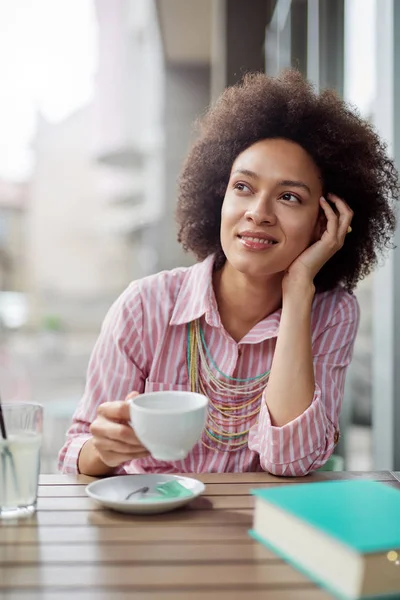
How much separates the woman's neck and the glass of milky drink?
64 centimetres

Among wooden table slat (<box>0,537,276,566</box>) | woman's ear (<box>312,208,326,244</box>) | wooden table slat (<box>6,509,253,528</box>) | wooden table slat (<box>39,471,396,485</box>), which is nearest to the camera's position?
wooden table slat (<box>0,537,276,566</box>)

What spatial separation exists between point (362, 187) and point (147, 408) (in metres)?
0.89

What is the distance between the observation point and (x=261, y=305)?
1529 mm

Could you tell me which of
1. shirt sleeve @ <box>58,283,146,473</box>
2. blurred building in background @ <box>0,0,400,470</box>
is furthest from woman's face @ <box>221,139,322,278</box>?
blurred building in background @ <box>0,0,400,470</box>

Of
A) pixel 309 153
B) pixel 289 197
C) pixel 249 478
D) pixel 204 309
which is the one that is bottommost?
pixel 249 478

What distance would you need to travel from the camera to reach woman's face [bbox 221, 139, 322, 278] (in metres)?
1.38

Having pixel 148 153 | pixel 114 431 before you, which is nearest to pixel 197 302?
pixel 114 431

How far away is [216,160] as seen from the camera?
1.63 m

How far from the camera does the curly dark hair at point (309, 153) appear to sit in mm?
1505

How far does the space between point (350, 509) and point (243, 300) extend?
787 mm

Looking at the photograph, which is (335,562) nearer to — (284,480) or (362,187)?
(284,480)

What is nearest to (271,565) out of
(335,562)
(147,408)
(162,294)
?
(335,562)

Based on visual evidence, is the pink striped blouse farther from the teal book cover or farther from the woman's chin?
the teal book cover

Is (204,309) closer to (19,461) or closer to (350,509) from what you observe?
(19,461)
